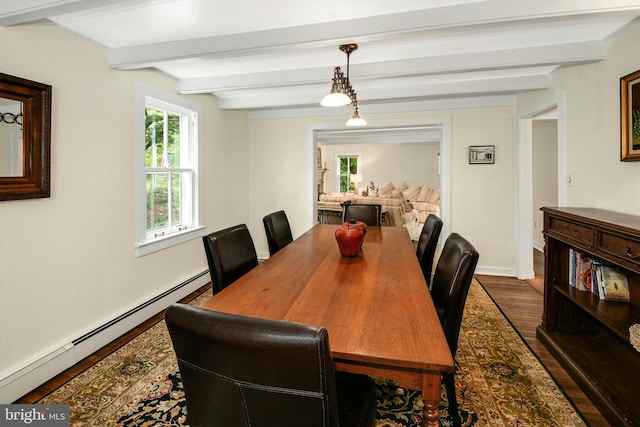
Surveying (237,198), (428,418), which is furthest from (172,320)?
(237,198)

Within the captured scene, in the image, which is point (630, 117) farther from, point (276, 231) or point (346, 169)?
point (346, 169)

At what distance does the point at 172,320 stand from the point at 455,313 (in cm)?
116

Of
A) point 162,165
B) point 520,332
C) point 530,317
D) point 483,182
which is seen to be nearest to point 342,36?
point 162,165

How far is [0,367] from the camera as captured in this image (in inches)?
72.8

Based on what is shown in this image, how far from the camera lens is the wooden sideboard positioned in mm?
1698

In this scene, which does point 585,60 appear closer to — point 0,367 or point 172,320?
point 172,320

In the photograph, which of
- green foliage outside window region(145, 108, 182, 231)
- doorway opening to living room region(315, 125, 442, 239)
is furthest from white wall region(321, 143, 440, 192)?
green foliage outside window region(145, 108, 182, 231)

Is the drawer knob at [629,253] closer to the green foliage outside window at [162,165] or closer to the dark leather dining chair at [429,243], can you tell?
the dark leather dining chair at [429,243]

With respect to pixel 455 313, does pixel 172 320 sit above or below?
above

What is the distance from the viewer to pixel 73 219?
7.48ft

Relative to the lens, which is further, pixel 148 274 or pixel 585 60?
pixel 148 274

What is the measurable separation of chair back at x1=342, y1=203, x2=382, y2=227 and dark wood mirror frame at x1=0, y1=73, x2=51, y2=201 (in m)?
2.59

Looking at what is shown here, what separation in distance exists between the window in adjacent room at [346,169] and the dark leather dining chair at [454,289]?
31.3 ft

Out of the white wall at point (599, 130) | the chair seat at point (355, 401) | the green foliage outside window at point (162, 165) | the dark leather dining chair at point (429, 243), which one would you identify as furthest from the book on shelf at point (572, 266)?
the green foliage outside window at point (162, 165)
